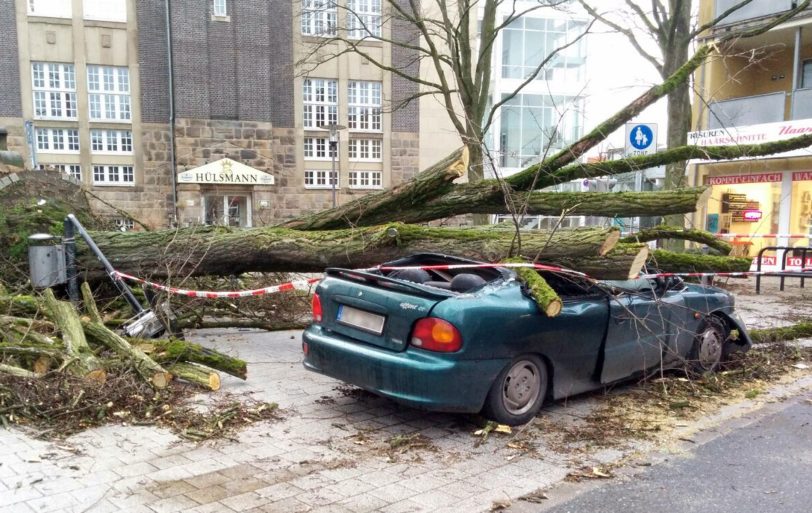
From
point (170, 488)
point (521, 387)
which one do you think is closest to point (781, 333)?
point (521, 387)

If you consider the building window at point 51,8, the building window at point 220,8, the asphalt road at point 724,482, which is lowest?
the asphalt road at point 724,482

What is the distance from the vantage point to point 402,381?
4.39 metres

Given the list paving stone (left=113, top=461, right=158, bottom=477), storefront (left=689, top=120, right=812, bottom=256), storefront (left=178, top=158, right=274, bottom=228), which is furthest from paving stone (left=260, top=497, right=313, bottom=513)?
storefront (left=178, top=158, right=274, bottom=228)

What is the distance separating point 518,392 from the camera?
4785 millimetres

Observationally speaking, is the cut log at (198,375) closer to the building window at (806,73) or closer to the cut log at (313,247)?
the cut log at (313,247)

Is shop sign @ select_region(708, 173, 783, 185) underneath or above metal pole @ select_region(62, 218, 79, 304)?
above

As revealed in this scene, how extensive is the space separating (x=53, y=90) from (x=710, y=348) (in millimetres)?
28225

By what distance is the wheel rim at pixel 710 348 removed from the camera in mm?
6270

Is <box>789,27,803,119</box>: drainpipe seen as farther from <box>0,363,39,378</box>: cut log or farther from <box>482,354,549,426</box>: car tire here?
<box>0,363,39,378</box>: cut log

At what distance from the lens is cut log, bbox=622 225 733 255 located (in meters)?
6.76

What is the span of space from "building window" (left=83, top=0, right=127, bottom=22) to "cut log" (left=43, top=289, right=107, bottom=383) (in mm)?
25286

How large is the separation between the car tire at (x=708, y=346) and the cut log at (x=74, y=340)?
5.29 metres

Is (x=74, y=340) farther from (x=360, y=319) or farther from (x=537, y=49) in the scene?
(x=537, y=49)

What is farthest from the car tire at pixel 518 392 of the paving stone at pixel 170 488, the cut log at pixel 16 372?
the cut log at pixel 16 372
